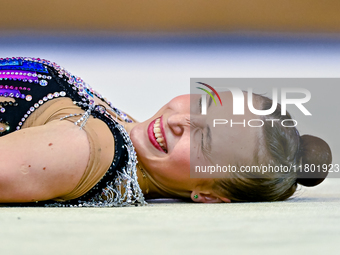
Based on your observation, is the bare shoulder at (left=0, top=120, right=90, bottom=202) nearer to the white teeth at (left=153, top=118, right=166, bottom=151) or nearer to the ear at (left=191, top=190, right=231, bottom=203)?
the white teeth at (left=153, top=118, right=166, bottom=151)

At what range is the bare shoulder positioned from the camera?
0.79 meters

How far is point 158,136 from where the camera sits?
38.0 inches

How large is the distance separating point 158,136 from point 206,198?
198 mm

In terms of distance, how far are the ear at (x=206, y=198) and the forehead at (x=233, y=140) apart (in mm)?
104

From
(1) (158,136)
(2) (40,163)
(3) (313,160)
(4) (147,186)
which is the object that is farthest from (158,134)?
(3) (313,160)

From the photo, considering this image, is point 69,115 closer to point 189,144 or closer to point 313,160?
point 189,144

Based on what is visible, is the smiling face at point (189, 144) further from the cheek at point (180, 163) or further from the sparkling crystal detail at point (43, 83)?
the sparkling crystal detail at point (43, 83)

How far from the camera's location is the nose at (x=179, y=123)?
3.12 ft

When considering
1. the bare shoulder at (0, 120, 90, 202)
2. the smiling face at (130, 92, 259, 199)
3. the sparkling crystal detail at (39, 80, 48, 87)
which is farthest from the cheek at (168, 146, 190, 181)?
the sparkling crystal detail at (39, 80, 48, 87)

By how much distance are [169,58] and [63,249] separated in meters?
1.70

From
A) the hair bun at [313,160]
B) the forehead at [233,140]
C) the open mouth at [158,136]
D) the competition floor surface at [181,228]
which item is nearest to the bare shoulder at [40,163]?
the competition floor surface at [181,228]

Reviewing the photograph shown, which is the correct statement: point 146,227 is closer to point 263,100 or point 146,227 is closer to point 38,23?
point 263,100

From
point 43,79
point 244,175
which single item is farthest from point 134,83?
point 244,175

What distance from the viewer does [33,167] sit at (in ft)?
2.58
